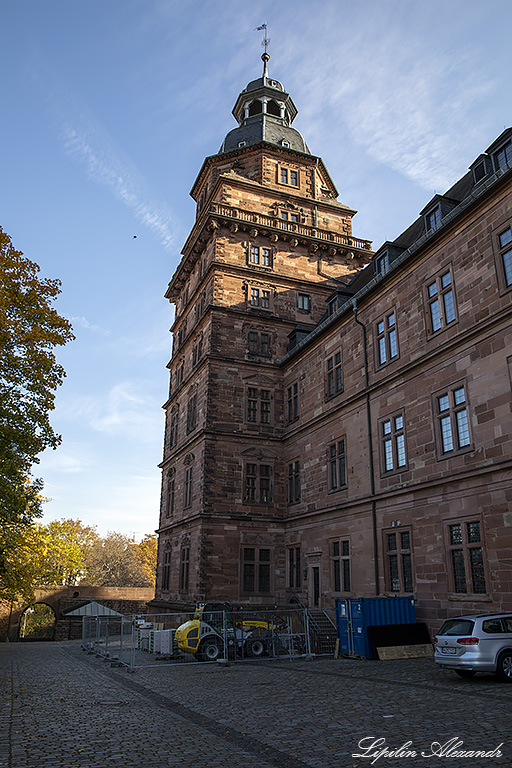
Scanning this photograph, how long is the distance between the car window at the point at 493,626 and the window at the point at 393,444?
27.1ft

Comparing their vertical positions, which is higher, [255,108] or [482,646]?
[255,108]

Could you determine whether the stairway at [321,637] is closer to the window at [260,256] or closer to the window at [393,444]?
the window at [393,444]

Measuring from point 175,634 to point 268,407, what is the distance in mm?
14014

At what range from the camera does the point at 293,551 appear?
91.6 feet

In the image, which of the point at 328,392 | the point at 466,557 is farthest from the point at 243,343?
the point at 466,557

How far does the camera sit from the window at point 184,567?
29.4m

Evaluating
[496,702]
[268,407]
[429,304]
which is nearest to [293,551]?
[268,407]

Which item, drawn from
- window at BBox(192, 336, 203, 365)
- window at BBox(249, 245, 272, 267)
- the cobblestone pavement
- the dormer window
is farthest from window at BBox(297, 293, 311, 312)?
the cobblestone pavement

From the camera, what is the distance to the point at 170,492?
1395 inches

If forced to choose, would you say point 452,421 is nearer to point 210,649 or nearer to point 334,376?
point 334,376

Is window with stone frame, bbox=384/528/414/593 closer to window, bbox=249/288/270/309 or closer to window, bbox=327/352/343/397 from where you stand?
window, bbox=327/352/343/397

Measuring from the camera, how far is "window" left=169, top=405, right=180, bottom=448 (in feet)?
119

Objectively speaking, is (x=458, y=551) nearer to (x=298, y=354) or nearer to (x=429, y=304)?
(x=429, y=304)

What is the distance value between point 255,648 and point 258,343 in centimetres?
1707
